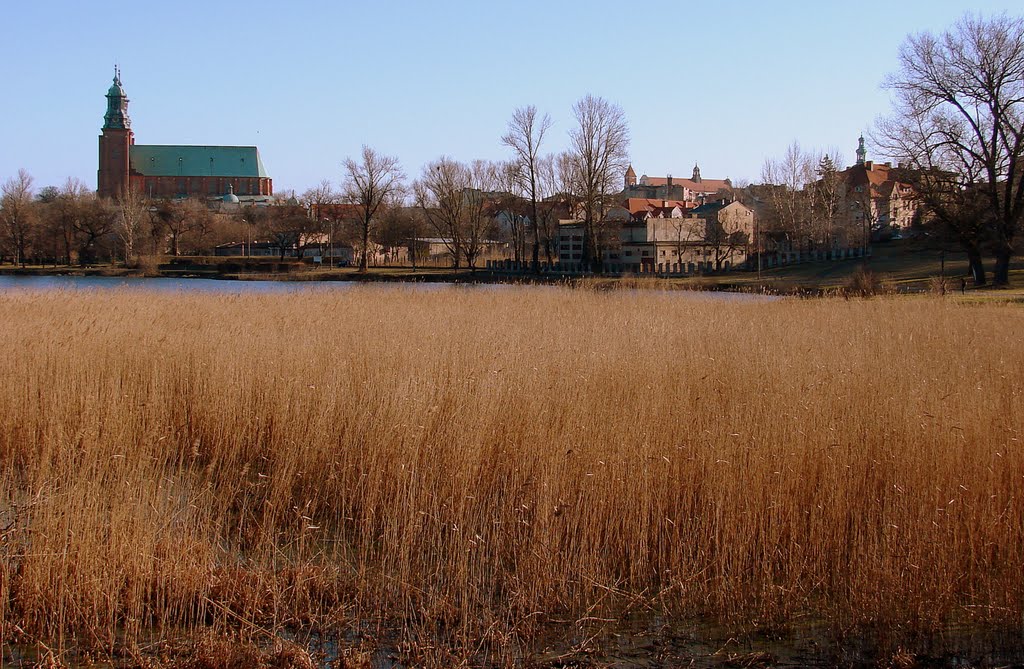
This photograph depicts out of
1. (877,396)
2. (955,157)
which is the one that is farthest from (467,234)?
(877,396)

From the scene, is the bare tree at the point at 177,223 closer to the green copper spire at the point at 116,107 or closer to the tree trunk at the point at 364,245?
the tree trunk at the point at 364,245

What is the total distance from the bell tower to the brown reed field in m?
123

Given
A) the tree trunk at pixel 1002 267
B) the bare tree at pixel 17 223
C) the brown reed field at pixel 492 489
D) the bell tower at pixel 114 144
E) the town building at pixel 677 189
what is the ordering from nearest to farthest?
the brown reed field at pixel 492 489 → the tree trunk at pixel 1002 267 → the bare tree at pixel 17 223 → the bell tower at pixel 114 144 → the town building at pixel 677 189

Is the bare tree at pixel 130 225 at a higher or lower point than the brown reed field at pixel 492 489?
higher

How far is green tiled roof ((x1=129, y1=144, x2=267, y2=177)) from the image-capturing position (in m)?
125

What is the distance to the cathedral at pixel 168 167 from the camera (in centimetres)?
12056

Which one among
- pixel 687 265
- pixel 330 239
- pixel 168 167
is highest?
pixel 168 167

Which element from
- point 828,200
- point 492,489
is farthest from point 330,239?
point 492,489

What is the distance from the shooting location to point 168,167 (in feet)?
416

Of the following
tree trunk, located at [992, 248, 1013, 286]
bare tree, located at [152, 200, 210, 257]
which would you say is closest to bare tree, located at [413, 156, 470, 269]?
bare tree, located at [152, 200, 210, 257]

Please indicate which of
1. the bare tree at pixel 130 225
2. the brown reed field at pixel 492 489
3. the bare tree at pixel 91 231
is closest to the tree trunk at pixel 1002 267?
the brown reed field at pixel 492 489

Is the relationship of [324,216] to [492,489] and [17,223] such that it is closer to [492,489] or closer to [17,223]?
[17,223]

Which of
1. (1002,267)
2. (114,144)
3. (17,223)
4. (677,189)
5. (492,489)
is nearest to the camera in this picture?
(492,489)

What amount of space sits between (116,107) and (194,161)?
12.6 m
